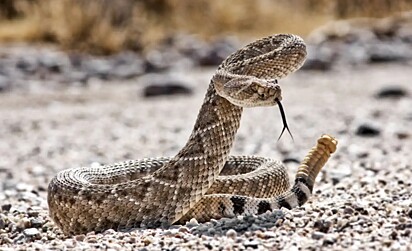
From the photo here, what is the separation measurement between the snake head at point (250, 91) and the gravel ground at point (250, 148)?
72 centimetres

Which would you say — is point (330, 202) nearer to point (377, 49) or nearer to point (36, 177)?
point (36, 177)

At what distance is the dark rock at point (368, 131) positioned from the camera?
38.1 ft

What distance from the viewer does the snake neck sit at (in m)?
5.93

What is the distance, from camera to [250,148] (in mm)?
10945

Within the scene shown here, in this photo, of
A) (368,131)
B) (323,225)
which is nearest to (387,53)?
(368,131)

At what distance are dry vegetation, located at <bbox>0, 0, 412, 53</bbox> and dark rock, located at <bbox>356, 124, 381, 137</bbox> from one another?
10.9m

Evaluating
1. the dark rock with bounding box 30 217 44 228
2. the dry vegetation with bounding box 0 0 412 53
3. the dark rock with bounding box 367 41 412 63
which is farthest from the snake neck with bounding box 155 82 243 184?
the dark rock with bounding box 367 41 412 63

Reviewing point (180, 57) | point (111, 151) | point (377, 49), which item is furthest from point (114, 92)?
point (377, 49)

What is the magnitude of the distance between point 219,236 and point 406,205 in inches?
50.0

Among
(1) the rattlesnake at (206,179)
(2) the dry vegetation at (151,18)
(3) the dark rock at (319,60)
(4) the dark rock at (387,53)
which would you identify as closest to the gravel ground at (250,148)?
→ (1) the rattlesnake at (206,179)

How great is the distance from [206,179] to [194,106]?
9280 mm

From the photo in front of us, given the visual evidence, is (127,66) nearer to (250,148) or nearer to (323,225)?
(250,148)

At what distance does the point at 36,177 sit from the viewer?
9570 millimetres

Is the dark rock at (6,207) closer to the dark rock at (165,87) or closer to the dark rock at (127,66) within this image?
the dark rock at (165,87)
